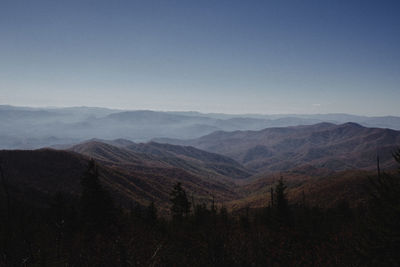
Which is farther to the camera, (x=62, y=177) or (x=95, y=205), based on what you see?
(x=62, y=177)

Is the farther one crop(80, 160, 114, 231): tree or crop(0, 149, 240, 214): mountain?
crop(0, 149, 240, 214): mountain

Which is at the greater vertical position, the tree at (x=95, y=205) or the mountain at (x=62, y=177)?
the tree at (x=95, y=205)

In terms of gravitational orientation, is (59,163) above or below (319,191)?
above

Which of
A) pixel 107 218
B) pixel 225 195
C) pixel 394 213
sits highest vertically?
pixel 394 213

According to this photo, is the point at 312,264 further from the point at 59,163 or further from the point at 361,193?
the point at 59,163

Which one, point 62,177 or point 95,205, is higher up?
point 95,205

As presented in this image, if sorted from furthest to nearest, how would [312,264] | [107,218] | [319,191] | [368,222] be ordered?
[319,191]
[107,218]
[312,264]
[368,222]

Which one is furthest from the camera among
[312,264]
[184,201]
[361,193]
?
[361,193]

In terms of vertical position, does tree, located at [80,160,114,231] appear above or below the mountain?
above

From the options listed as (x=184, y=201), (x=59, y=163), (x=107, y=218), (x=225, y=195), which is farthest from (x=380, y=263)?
(x=225, y=195)

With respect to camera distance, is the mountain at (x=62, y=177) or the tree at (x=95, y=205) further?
the mountain at (x=62, y=177)

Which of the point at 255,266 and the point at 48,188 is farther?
the point at 48,188
